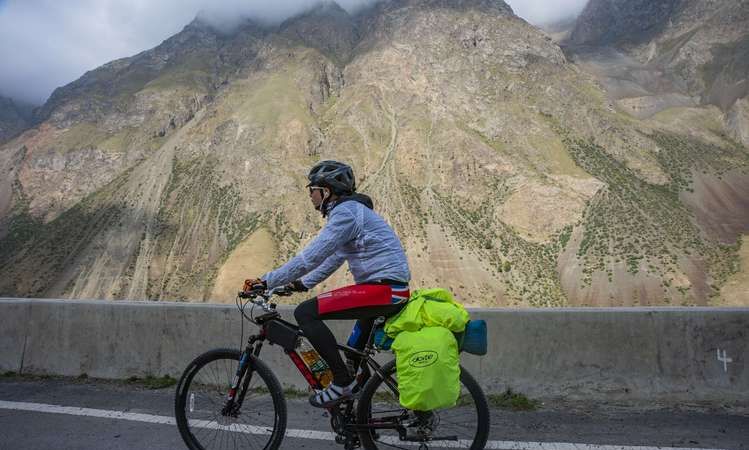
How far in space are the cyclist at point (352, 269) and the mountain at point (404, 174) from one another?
58719 mm

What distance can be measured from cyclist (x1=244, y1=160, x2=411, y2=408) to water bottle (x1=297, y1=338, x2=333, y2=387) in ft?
0.29

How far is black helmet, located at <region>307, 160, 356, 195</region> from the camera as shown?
13.5ft

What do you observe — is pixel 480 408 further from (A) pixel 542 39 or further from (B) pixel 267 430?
(A) pixel 542 39

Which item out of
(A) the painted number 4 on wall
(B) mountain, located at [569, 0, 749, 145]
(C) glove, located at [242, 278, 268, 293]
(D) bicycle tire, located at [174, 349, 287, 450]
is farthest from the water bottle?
(B) mountain, located at [569, 0, 749, 145]

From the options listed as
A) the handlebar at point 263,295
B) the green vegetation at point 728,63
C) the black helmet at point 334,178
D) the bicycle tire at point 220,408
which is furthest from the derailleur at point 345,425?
the green vegetation at point 728,63

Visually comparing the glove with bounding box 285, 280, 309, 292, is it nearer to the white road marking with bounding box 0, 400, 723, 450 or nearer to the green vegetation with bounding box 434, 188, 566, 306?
the white road marking with bounding box 0, 400, 723, 450

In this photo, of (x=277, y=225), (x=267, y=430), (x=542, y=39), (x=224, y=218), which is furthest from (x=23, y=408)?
(x=542, y=39)

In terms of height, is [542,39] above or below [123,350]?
above

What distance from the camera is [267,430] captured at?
4.23 metres

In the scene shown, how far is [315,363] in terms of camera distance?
4.14 meters

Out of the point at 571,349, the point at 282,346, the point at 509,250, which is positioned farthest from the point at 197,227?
the point at 282,346

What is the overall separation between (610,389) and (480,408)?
2441 mm

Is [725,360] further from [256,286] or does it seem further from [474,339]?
[256,286]

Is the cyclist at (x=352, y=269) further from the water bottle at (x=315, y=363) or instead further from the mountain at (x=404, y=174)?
the mountain at (x=404, y=174)
